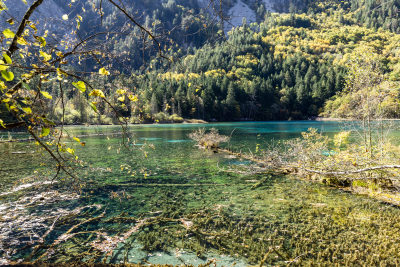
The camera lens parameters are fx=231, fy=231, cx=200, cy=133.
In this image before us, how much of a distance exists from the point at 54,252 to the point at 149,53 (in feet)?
19.4

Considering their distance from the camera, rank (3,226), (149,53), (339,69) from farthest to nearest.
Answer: (339,69)
(3,226)
(149,53)

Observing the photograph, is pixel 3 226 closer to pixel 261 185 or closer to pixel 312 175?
pixel 261 185

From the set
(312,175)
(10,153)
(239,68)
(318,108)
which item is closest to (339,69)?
(318,108)

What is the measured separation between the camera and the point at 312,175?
531 inches

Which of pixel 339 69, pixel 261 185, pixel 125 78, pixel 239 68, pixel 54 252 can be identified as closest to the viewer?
pixel 125 78

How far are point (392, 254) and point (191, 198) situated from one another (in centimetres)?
702

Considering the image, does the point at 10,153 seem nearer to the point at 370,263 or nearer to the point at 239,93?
the point at 370,263

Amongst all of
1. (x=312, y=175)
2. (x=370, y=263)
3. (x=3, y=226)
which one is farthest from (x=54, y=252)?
(x=312, y=175)

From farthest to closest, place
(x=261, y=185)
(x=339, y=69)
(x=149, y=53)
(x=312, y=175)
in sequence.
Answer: (x=339, y=69)
(x=312, y=175)
(x=261, y=185)
(x=149, y=53)

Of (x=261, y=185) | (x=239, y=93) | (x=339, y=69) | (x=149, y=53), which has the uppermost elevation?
(x=339, y=69)

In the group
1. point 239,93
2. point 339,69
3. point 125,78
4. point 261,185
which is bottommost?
point 261,185

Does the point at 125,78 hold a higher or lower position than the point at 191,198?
higher

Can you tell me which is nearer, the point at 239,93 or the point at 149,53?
the point at 149,53

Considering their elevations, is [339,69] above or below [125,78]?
above
